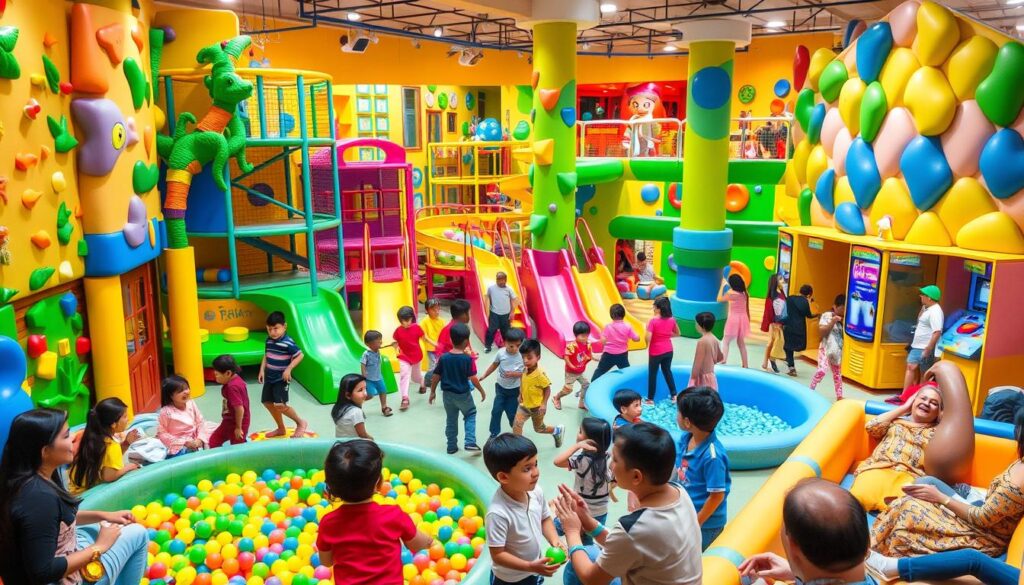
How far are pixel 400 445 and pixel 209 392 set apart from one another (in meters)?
3.47

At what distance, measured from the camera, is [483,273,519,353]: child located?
9969mm

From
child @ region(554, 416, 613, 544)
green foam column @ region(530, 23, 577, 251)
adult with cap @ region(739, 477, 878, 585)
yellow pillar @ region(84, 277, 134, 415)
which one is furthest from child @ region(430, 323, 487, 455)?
green foam column @ region(530, 23, 577, 251)

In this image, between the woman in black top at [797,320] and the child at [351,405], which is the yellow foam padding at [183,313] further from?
the woman in black top at [797,320]

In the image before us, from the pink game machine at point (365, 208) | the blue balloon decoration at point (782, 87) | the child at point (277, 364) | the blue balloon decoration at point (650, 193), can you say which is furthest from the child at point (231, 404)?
the blue balloon decoration at point (782, 87)

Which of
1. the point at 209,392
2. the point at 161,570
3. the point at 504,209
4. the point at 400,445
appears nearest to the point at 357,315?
the point at 209,392

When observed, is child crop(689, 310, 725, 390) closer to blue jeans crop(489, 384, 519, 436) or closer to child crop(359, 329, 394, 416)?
blue jeans crop(489, 384, 519, 436)

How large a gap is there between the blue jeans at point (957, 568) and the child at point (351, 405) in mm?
3438

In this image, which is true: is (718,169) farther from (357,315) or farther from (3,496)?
(3,496)

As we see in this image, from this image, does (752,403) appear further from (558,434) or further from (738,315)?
(558,434)

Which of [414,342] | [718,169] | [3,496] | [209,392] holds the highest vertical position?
[718,169]

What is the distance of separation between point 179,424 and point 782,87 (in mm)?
17935

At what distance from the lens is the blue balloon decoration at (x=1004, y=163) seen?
735cm

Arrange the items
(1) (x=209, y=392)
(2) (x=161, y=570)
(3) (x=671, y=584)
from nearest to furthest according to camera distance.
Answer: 1. (3) (x=671, y=584)
2. (2) (x=161, y=570)
3. (1) (x=209, y=392)

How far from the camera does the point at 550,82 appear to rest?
10.8 metres
